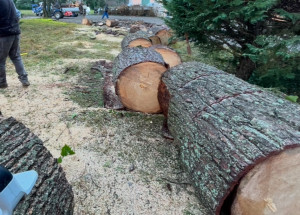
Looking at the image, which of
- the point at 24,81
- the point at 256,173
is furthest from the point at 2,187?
the point at 24,81

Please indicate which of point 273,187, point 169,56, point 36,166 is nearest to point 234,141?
point 273,187

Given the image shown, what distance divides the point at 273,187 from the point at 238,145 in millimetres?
322

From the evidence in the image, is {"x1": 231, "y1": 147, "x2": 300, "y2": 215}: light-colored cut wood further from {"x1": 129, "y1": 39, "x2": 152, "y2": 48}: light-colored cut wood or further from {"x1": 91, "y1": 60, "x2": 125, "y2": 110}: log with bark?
{"x1": 129, "y1": 39, "x2": 152, "y2": 48}: light-colored cut wood

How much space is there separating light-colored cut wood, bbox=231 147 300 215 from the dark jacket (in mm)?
3616

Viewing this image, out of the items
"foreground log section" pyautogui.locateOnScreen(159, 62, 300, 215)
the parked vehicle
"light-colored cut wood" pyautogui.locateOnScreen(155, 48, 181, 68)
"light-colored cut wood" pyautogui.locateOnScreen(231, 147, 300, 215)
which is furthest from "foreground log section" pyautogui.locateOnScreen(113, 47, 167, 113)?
the parked vehicle

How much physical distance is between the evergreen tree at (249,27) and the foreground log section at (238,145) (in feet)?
4.83

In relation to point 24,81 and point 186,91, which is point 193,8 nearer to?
point 186,91

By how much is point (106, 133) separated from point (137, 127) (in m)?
0.41

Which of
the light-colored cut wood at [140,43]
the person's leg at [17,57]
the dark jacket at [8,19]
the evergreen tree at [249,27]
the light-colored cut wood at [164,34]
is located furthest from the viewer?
the light-colored cut wood at [164,34]

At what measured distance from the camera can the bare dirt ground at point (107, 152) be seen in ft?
6.69

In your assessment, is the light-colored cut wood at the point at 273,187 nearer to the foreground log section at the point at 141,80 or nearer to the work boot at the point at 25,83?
the foreground log section at the point at 141,80

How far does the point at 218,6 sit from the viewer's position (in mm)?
3717

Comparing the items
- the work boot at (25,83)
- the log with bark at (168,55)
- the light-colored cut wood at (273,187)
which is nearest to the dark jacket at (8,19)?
the work boot at (25,83)

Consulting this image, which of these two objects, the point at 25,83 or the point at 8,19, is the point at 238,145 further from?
the point at 25,83
